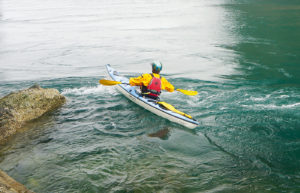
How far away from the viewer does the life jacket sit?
8.20 metres

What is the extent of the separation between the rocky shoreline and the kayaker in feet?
8.71

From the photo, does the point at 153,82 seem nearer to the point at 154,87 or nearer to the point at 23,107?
the point at 154,87

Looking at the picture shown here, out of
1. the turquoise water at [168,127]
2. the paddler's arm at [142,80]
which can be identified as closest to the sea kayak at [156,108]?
the turquoise water at [168,127]

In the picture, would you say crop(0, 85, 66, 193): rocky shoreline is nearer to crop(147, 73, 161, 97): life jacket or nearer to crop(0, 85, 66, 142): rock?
crop(0, 85, 66, 142): rock

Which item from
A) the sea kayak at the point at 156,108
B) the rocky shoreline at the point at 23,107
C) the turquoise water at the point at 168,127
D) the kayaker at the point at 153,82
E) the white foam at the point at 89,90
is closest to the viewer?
the turquoise water at the point at 168,127

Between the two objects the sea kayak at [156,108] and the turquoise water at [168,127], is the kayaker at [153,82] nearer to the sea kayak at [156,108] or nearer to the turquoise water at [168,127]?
the sea kayak at [156,108]

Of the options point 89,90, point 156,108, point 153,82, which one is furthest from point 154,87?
point 89,90

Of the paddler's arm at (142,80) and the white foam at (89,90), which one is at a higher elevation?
the paddler's arm at (142,80)

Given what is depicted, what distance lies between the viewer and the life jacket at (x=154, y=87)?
820cm

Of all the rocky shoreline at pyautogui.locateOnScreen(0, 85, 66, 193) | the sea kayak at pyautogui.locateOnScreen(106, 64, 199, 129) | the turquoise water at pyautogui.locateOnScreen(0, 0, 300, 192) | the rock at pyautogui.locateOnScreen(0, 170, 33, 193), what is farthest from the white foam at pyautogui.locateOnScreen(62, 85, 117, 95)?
the rock at pyautogui.locateOnScreen(0, 170, 33, 193)

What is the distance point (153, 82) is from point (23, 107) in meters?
3.80

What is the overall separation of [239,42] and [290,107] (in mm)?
11388

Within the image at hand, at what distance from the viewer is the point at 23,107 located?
25.6ft

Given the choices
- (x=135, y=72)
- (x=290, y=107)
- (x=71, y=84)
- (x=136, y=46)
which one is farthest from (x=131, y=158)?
(x=136, y=46)
